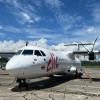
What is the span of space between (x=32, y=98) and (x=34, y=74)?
2.46 metres

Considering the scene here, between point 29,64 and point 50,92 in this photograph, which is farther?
point 29,64

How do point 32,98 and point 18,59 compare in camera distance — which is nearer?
point 32,98

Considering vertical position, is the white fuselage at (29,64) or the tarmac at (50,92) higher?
the white fuselage at (29,64)

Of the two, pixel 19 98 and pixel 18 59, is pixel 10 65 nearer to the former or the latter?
pixel 18 59

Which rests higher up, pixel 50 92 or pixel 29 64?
pixel 29 64

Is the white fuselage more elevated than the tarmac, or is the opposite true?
the white fuselage

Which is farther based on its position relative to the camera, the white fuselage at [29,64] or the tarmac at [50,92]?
the white fuselage at [29,64]

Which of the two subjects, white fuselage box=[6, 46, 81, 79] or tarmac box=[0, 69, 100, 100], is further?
white fuselage box=[6, 46, 81, 79]

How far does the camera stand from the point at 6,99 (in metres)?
6.72

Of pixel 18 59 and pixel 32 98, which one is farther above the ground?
pixel 18 59

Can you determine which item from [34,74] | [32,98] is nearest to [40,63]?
[34,74]

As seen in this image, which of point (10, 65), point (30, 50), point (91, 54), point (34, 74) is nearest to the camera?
point (10, 65)

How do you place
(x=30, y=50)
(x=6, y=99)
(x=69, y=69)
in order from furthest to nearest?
(x=69, y=69) → (x=30, y=50) → (x=6, y=99)

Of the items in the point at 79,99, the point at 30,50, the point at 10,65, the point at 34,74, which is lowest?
the point at 79,99
